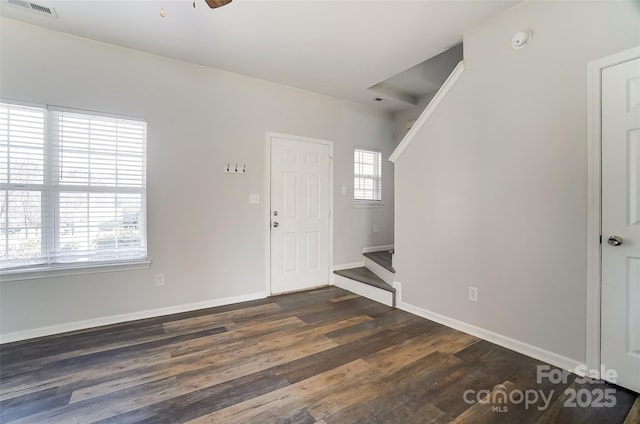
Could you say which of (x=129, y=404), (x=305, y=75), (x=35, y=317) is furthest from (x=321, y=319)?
(x=305, y=75)

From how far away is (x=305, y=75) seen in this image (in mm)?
3549

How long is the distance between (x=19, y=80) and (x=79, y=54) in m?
0.55

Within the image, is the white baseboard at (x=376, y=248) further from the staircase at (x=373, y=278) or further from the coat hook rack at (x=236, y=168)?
the coat hook rack at (x=236, y=168)

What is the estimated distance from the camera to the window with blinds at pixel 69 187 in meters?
2.51

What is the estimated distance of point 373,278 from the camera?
396 centimetres

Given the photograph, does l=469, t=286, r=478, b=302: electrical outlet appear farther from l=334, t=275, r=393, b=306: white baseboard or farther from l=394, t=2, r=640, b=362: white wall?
l=334, t=275, r=393, b=306: white baseboard

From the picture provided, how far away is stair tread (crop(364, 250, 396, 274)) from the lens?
3.83 metres

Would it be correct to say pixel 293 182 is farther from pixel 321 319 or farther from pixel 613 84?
pixel 613 84

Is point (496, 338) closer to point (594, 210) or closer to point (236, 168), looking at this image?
point (594, 210)

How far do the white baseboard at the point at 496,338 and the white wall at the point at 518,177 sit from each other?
40mm

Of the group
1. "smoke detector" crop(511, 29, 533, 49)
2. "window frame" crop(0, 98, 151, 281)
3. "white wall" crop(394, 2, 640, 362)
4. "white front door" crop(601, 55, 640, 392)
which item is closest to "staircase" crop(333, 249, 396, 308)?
"white wall" crop(394, 2, 640, 362)

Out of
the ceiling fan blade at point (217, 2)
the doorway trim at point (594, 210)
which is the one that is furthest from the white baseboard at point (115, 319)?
the doorway trim at point (594, 210)

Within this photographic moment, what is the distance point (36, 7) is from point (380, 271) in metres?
4.42

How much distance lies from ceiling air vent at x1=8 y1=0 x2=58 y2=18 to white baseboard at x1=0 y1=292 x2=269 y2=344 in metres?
2.78
